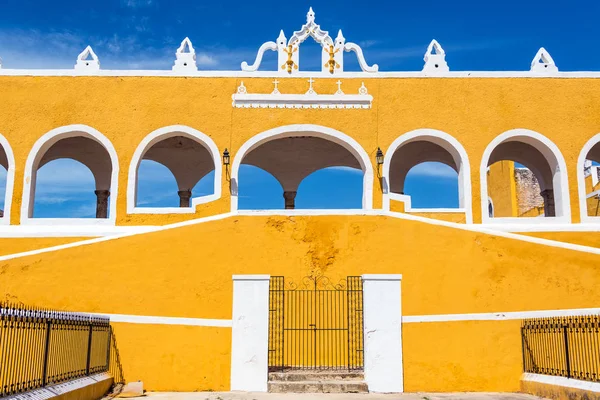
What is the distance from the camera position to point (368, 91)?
16.0m

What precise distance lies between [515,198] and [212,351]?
19.6 m

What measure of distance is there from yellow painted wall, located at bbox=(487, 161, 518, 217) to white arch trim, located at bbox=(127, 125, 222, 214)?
614 inches

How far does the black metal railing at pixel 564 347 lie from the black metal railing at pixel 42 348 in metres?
6.59

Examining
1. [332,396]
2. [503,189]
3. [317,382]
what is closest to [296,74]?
[317,382]

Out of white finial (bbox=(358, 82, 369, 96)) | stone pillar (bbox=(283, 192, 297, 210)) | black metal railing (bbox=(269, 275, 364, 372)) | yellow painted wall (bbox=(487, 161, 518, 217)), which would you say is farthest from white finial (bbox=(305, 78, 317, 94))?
yellow painted wall (bbox=(487, 161, 518, 217))

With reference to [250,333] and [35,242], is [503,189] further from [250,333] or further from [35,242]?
[250,333]

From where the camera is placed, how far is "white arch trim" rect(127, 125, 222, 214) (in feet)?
49.9

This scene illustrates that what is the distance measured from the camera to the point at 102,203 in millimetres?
19797

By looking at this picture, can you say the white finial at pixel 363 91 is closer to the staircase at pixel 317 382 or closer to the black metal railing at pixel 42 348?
the staircase at pixel 317 382

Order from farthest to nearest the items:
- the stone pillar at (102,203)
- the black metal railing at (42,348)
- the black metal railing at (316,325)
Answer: the stone pillar at (102,203)
the black metal railing at (316,325)
the black metal railing at (42,348)

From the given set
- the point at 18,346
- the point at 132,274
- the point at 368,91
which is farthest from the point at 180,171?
the point at 18,346

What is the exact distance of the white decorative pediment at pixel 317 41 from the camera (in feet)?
53.4

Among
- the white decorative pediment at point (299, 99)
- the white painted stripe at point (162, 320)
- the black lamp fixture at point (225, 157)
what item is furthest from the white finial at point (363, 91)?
the white painted stripe at point (162, 320)

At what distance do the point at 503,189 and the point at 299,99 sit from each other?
49.4ft
